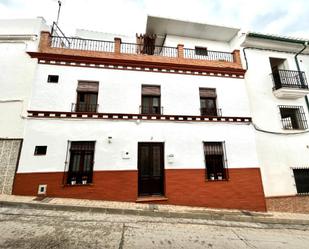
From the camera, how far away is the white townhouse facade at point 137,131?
676 centimetres

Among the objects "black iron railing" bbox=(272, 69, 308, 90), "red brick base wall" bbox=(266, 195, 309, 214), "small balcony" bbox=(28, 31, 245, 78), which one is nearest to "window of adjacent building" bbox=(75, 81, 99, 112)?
"small balcony" bbox=(28, 31, 245, 78)

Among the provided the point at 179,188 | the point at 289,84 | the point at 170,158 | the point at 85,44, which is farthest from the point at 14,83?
the point at 289,84

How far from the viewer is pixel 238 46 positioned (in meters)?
10.1

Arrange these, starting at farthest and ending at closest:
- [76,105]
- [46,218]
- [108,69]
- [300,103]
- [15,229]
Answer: [300,103] → [108,69] → [76,105] → [46,218] → [15,229]

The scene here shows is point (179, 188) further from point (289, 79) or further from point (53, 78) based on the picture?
point (289, 79)

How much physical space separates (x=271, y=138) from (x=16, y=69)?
39.5ft

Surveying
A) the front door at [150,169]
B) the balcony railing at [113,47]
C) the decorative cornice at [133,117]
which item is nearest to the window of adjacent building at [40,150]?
the decorative cornice at [133,117]

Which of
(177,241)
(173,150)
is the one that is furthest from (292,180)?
(177,241)

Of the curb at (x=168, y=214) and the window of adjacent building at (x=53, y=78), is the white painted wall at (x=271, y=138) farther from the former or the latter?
the window of adjacent building at (x=53, y=78)

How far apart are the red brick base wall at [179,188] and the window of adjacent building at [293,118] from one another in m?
3.54

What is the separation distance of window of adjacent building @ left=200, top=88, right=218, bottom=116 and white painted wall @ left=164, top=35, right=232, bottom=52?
145 inches

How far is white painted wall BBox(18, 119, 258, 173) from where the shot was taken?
6.68 meters

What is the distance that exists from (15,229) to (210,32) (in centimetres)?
1230

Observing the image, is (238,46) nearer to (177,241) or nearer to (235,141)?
(235,141)
